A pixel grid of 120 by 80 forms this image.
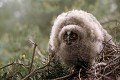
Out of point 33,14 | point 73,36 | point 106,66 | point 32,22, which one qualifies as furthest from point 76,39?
point 32,22

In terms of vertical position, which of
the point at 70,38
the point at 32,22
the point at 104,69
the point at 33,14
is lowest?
the point at 104,69

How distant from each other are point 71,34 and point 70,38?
6 cm

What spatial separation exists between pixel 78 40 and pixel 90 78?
0.60 metres

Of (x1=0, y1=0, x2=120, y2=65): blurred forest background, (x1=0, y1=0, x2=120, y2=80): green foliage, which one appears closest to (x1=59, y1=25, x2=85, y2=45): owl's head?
(x1=0, y1=0, x2=120, y2=80): green foliage

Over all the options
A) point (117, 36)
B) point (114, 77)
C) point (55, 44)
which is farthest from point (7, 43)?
point (114, 77)

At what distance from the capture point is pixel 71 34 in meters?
6.42

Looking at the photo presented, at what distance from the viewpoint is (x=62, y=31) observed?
6371mm

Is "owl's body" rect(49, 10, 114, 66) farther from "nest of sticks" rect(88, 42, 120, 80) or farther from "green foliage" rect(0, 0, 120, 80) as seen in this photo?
"green foliage" rect(0, 0, 120, 80)

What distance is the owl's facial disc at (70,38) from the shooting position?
639 centimetres

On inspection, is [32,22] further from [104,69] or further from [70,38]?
Result: [104,69]

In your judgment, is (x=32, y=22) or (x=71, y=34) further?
(x=32, y=22)

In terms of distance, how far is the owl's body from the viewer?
21.1 feet

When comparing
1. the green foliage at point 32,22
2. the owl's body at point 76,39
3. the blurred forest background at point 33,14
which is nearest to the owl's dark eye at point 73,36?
the owl's body at point 76,39

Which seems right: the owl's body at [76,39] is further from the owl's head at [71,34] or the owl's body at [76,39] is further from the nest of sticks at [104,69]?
the nest of sticks at [104,69]
